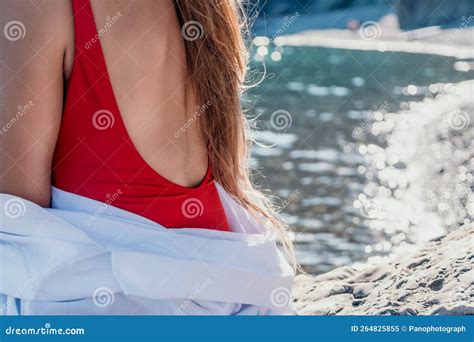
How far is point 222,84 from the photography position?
7.06ft

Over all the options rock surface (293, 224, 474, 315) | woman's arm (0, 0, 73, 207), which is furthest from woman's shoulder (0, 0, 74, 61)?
rock surface (293, 224, 474, 315)

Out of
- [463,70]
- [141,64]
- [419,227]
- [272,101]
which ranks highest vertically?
[463,70]

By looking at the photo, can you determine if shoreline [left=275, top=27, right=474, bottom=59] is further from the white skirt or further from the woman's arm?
the woman's arm

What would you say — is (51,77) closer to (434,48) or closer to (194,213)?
(194,213)

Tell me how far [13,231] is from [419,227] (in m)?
5.32

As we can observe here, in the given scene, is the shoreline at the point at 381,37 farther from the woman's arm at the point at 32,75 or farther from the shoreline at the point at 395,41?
the woman's arm at the point at 32,75

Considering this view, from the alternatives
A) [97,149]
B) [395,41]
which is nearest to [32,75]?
[97,149]

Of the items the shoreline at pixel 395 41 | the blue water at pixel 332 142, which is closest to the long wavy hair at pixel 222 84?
the blue water at pixel 332 142

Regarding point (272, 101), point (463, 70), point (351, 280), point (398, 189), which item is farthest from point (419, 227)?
point (463, 70)

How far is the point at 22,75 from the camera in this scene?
1836mm

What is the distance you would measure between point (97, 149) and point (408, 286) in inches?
59.4

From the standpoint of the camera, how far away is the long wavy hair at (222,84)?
6.82 ft

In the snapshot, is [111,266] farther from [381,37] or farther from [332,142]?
[381,37]

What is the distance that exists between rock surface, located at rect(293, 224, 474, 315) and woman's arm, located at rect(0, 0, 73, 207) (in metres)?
1.34
